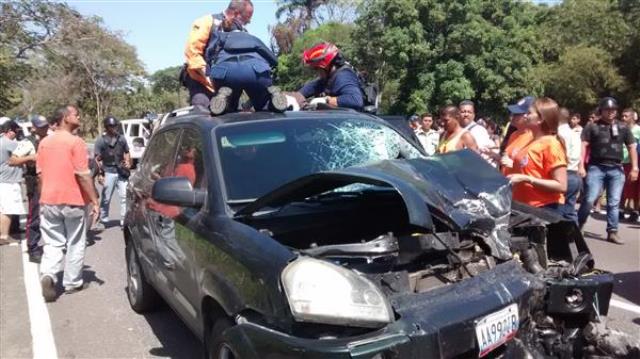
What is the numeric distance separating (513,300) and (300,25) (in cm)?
4114

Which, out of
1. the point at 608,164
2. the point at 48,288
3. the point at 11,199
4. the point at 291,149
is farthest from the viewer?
the point at 11,199

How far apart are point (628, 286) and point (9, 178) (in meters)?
7.95

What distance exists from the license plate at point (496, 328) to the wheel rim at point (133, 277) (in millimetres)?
3513

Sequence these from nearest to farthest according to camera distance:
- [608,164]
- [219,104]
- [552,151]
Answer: [219,104], [552,151], [608,164]

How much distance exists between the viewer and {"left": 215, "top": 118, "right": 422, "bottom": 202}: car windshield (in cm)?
333

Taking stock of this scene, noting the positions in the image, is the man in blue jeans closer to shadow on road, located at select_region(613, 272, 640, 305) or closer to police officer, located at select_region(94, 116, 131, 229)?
shadow on road, located at select_region(613, 272, 640, 305)

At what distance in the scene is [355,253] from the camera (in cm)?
262

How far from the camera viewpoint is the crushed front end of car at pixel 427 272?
7.38ft

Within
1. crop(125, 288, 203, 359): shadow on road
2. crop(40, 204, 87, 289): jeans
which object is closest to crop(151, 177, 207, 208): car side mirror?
crop(125, 288, 203, 359): shadow on road

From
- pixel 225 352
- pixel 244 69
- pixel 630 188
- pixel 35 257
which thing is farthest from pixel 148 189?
pixel 630 188

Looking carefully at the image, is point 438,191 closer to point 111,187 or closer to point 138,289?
point 138,289

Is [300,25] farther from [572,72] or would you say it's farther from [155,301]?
[155,301]

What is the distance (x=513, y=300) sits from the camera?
2500 mm

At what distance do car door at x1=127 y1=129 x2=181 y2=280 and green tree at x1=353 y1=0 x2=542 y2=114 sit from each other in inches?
895
